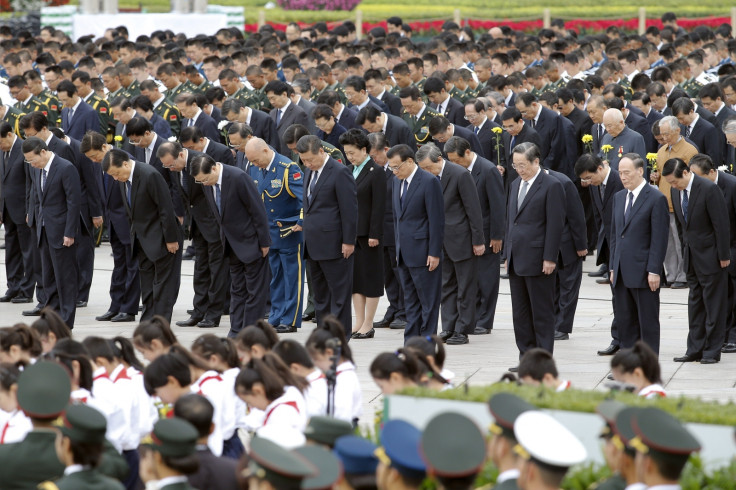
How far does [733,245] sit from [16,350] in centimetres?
673

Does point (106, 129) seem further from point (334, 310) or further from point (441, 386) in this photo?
point (441, 386)

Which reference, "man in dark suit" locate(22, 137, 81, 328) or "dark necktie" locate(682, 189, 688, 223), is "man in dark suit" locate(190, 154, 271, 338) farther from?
"dark necktie" locate(682, 189, 688, 223)

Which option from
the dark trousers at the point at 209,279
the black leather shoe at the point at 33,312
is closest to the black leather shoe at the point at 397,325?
the dark trousers at the point at 209,279

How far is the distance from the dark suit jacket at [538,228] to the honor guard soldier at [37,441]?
597 cm

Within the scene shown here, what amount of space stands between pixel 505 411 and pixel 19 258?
10542 mm

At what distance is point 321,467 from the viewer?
5.24 metres

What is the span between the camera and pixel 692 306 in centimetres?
1199

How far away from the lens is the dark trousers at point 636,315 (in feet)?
37.3

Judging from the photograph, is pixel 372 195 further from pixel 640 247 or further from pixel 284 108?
pixel 284 108

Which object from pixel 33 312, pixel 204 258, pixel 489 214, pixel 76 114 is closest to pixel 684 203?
pixel 489 214

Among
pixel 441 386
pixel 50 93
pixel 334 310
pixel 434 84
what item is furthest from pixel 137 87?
pixel 441 386

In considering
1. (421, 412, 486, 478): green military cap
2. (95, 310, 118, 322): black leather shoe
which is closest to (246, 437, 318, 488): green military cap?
(421, 412, 486, 478): green military cap

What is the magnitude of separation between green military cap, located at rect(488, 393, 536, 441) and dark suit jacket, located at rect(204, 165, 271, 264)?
23.3 feet

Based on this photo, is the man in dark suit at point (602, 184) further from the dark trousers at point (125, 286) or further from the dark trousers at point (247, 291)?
the dark trousers at point (125, 286)
